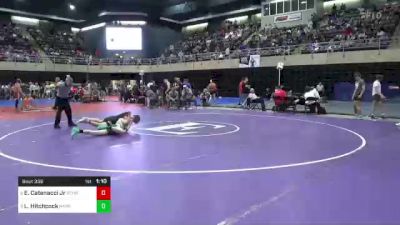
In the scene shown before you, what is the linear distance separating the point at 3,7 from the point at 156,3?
16.5m

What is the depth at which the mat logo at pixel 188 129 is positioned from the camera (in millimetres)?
10945

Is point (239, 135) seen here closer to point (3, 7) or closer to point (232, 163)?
point (232, 163)

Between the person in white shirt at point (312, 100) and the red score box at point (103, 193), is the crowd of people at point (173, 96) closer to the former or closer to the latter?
the person in white shirt at point (312, 100)

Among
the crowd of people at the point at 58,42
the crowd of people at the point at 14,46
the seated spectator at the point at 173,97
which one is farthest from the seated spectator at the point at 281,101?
the crowd of people at the point at 58,42

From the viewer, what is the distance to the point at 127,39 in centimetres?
4756

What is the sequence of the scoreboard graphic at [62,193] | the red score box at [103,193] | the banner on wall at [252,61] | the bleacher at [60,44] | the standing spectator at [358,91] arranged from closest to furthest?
1. the scoreboard graphic at [62,193]
2. the red score box at [103,193]
3. the standing spectator at [358,91]
4. the banner on wall at [252,61]
5. the bleacher at [60,44]

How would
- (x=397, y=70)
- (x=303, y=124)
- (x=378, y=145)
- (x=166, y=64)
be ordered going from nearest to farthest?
(x=378, y=145), (x=303, y=124), (x=397, y=70), (x=166, y=64)

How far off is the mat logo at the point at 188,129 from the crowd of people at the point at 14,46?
27.4 m

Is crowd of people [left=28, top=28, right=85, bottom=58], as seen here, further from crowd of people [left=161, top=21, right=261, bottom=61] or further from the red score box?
the red score box

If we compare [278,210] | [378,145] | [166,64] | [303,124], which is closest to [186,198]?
[278,210]

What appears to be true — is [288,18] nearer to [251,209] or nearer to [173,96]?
[173,96]

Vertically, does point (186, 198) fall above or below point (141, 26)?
below

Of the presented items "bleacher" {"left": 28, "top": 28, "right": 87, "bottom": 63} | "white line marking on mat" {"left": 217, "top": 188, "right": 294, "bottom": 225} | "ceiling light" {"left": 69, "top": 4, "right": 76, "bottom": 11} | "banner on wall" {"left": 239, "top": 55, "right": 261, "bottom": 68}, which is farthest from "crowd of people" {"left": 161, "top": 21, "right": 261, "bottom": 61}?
"white line marking on mat" {"left": 217, "top": 188, "right": 294, "bottom": 225}

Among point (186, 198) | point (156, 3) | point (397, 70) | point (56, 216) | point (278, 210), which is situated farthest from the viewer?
point (156, 3)
